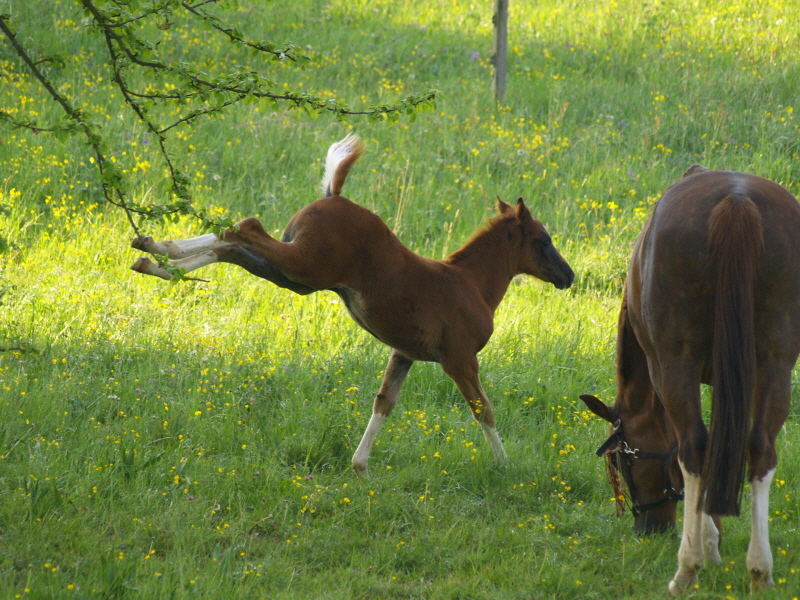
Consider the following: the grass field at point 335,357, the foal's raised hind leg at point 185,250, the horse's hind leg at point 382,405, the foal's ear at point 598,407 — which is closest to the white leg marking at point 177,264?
the foal's raised hind leg at point 185,250

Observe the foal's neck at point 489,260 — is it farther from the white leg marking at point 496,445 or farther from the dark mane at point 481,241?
the white leg marking at point 496,445

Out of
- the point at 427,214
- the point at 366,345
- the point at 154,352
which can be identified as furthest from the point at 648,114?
the point at 154,352

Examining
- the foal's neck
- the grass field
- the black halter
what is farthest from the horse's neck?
the black halter

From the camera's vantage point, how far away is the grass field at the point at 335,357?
4859 millimetres

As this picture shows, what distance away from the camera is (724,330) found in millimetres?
4180

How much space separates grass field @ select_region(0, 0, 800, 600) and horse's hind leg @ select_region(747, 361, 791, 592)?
17 centimetres

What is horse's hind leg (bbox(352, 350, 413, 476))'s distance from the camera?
5.98 metres

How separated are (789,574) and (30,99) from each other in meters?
10.0

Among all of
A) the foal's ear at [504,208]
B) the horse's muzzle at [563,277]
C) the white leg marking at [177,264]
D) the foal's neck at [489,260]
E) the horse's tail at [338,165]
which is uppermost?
the horse's tail at [338,165]

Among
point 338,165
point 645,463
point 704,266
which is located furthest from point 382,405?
point 704,266

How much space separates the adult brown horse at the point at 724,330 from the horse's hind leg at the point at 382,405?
1.92 meters

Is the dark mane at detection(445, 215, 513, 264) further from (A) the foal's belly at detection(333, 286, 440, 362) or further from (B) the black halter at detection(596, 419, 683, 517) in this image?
(B) the black halter at detection(596, 419, 683, 517)

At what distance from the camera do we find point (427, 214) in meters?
10.8

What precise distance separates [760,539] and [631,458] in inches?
39.4
